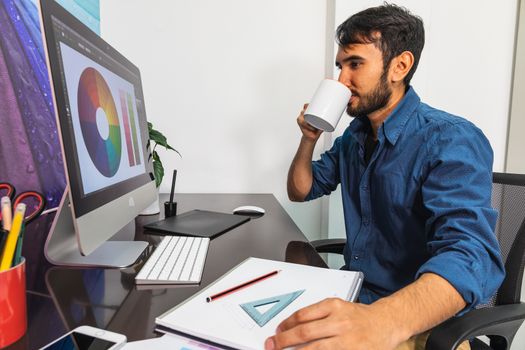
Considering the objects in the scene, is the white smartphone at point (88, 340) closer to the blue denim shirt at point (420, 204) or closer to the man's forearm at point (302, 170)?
the blue denim shirt at point (420, 204)

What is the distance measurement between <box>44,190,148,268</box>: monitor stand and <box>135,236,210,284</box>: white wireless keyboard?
51mm

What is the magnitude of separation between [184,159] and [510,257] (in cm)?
125

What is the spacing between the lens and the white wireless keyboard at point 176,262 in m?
0.57

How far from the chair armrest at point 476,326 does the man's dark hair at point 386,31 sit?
65 cm

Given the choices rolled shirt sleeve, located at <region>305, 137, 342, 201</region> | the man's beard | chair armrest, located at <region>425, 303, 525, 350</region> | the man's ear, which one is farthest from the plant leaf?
chair armrest, located at <region>425, 303, 525, 350</region>

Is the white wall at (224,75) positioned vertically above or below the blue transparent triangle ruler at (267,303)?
above

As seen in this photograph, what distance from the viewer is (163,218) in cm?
105

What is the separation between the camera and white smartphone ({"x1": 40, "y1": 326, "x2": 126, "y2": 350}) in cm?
36

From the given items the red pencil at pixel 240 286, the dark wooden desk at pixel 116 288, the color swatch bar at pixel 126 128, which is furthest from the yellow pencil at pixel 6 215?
the color swatch bar at pixel 126 128

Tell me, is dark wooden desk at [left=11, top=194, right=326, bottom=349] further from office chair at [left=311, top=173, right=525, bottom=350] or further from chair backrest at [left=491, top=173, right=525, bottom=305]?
chair backrest at [left=491, top=173, right=525, bottom=305]

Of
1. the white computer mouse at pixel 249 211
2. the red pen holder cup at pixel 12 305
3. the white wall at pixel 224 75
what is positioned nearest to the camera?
the red pen holder cup at pixel 12 305

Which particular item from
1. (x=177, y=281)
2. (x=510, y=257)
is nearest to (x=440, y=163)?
(x=510, y=257)

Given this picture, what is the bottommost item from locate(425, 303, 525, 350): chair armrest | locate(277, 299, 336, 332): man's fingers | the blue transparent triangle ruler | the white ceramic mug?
locate(425, 303, 525, 350): chair armrest

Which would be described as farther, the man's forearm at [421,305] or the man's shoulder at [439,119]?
the man's shoulder at [439,119]
